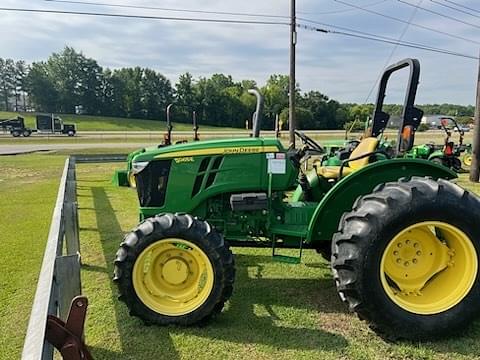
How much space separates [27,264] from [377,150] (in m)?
3.96

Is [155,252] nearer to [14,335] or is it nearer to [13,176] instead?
[14,335]

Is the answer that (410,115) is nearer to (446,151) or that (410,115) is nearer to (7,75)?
(446,151)

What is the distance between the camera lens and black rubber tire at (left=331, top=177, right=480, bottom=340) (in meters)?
3.13

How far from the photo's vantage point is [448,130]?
1452cm

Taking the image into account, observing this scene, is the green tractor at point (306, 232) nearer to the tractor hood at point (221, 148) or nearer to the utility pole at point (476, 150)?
the tractor hood at point (221, 148)

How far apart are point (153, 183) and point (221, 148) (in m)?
0.70

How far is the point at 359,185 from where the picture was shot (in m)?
→ 3.75

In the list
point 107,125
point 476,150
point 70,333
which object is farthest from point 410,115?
point 107,125

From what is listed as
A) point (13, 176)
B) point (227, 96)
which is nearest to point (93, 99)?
point (227, 96)

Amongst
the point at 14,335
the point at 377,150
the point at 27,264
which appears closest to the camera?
the point at 14,335

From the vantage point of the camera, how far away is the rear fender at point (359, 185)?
3.68 meters

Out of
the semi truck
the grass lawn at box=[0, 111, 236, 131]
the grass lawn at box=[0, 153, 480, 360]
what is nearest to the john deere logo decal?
the grass lawn at box=[0, 153, 480, 360]

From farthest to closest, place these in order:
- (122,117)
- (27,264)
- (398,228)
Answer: (122,117) → (27,264) → (398,228)

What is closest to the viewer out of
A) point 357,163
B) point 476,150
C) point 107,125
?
point 357,163
